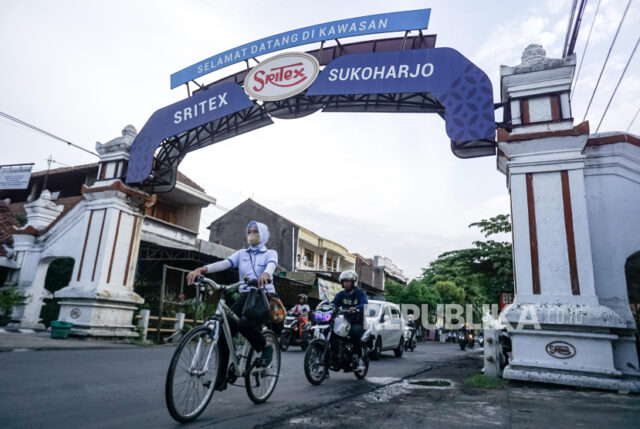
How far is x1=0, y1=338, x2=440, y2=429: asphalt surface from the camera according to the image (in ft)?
10.4

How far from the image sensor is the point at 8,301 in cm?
1259

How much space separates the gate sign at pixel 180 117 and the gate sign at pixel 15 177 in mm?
17350

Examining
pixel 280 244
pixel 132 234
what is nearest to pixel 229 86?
pixel 132 234

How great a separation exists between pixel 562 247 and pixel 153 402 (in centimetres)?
632

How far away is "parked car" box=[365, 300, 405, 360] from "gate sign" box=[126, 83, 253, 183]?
650 centimetres

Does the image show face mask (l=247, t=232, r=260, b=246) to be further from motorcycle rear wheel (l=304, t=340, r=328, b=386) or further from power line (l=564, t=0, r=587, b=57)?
power line (l=564, t=0, r=587, b=57)

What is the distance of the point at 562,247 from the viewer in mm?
6684

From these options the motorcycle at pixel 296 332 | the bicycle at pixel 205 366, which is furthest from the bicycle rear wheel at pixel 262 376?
the motorcycle at pixel 296 332

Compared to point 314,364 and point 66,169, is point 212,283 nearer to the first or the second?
point 314,364

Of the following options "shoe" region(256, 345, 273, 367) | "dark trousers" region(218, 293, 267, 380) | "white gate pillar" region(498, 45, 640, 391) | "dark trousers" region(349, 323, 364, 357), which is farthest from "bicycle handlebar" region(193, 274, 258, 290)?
"white gate pillar" region(498, 45, 640, 391)

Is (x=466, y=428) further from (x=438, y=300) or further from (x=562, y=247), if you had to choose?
(x=438, y=300)

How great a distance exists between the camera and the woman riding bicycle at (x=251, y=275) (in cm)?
359

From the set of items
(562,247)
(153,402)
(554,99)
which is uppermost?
(554,99)

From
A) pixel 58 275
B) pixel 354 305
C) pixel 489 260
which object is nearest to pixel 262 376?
pixel 354 305
